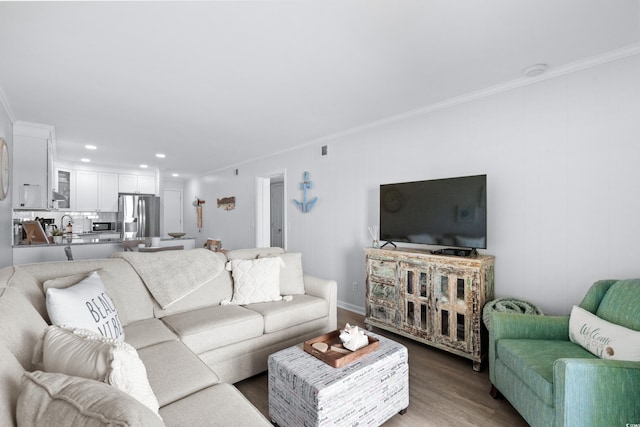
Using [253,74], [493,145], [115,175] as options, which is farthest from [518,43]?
[115,175]

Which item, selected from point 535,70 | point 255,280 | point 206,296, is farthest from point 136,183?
point 535,70

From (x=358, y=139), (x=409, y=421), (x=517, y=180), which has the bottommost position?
(x=409, y=421)

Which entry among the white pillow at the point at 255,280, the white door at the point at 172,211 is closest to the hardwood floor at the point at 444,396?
the white pillow at the point at 255,280

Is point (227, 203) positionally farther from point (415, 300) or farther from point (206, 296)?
point (415, 300)

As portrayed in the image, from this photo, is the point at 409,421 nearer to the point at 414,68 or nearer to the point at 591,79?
the point at 414,68

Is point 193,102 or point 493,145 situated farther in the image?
point 193,102

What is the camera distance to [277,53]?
2.13m

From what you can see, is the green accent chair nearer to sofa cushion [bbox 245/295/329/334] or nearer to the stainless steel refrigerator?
sofa cushion [bbox 245/295/329/334]

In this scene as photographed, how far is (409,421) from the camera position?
6.03 ft

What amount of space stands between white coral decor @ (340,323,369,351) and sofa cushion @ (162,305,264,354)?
762 mm

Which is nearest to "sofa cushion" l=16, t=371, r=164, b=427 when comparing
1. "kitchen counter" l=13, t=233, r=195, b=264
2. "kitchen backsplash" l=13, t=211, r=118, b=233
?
"kitchen counter" l=13, t=233, r=195, b=264

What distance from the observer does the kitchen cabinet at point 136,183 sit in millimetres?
7008

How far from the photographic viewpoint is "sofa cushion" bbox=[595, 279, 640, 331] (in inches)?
64.7

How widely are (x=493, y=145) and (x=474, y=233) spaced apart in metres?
0.86
